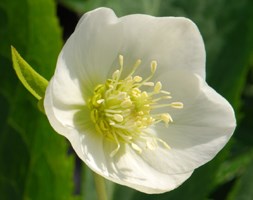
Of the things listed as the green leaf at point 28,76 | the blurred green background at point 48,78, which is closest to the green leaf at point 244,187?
the blurred green background at point 48,78

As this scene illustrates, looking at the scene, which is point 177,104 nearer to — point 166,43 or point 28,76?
point 166,43

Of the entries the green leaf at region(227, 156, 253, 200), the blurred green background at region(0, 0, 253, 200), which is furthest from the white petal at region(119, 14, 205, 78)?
the green leaf at region(227, 156, 253, 200)

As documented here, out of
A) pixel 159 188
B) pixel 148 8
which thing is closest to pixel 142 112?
pixel 159 188

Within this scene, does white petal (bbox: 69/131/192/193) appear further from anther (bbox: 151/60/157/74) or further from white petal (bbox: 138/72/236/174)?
anther (bbox: 151/60/157/74)

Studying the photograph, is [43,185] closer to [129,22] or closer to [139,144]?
[139,144]

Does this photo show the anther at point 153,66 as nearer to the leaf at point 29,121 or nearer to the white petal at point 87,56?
the white petal at point 87,56
